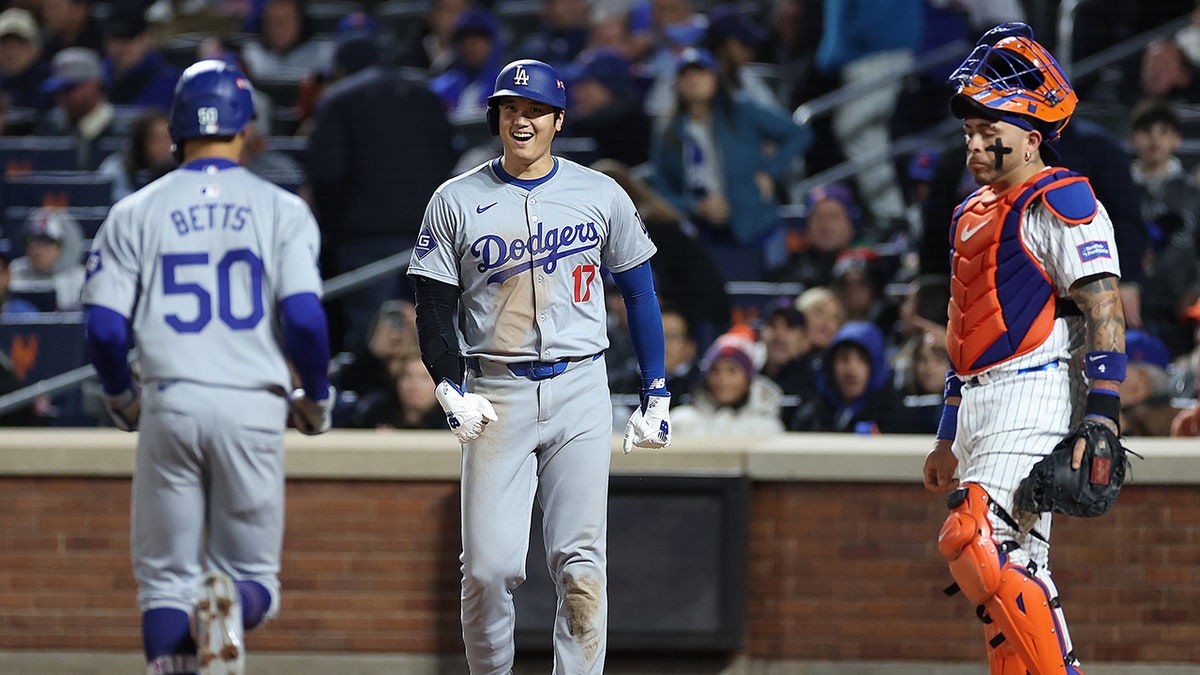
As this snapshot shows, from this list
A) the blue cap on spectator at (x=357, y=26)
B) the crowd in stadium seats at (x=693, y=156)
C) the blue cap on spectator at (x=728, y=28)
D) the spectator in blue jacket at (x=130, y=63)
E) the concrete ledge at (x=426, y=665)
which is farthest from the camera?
the spectator in blue jacket at (x=130, y=63)

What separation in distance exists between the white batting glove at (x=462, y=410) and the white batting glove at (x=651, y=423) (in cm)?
46

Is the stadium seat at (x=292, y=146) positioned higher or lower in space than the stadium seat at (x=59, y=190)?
higher

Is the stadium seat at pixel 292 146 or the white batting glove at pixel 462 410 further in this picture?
the stadium seat at pixel 292 146

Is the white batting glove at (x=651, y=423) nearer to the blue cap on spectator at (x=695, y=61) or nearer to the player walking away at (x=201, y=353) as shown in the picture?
the player walking away at (x=201, y=353)

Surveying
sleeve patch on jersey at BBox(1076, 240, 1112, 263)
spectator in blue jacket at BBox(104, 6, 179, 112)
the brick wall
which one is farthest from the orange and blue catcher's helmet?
spectator in blue jacket at BBox(104, 6, 179, 112)

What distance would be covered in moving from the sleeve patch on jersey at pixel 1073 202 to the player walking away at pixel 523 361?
1271 millimetres

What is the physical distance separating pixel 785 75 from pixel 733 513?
4.72 m

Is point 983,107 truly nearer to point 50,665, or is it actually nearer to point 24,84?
point 50,665

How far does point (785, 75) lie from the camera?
1055 cm

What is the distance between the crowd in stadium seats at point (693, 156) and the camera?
7574 millimetres

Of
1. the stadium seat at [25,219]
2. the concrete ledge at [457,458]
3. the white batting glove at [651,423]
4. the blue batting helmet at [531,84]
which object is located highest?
the stadium seat at [25,219]

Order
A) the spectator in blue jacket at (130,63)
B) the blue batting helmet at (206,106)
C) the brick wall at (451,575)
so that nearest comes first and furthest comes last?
1. the blue batting helmet at (206,106)
2. the brick wall at (451,575)
3. the spectator in blue jacket at (130,63)

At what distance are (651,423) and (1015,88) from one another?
1.45m

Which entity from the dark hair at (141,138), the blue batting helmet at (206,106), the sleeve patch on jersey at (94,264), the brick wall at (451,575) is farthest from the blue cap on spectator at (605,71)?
the sleeve patch on jersey at (94,264)
